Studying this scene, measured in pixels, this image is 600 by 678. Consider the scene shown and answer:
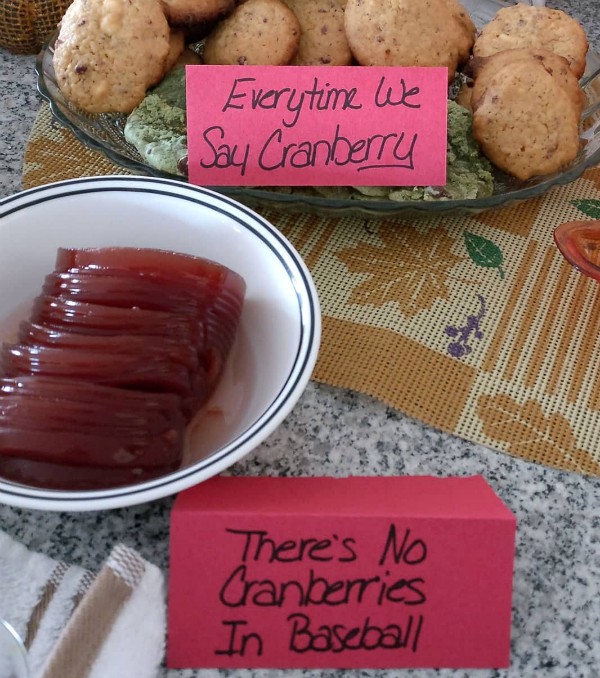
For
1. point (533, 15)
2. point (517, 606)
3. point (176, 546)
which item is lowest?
point (517, 606)

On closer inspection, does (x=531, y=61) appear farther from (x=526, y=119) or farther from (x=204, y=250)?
(x=204, y=250)

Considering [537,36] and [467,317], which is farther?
[537,36]

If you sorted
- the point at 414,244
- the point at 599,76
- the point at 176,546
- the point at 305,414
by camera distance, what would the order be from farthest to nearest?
the point at 599,76, the point at 414,244, the point at 305,414, the point at 176,546

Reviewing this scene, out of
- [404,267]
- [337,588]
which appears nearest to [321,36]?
[404,267]

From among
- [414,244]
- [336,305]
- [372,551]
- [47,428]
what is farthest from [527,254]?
[47,428]

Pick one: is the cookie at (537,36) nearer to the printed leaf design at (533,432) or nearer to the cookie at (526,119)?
the cookie at (526,119)

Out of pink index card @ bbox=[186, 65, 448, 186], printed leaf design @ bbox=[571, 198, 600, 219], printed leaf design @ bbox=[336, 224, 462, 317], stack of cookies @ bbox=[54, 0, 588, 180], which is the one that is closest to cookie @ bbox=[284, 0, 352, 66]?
stack of cookies @ bbox=[54, 0, 588, 180]

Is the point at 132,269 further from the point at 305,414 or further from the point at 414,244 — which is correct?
the point at 414,244
